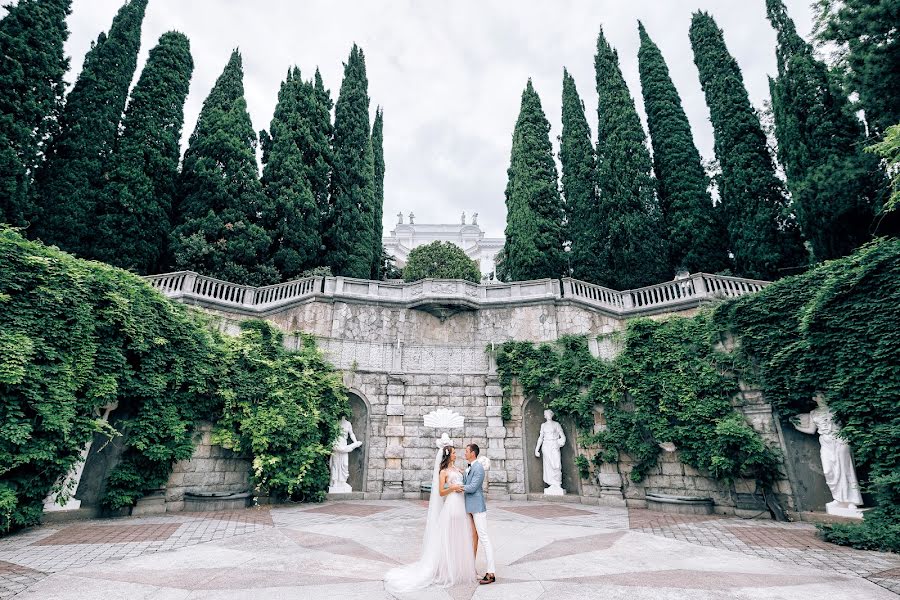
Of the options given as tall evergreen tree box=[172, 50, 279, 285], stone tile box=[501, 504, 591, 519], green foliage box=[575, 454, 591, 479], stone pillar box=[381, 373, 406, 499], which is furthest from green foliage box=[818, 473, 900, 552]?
tall evergreen tree box=[172, 50, 279, 285]

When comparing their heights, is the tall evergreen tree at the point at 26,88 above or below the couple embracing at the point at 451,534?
above

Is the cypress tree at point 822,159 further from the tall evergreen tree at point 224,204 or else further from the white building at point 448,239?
the white building at point 448,239

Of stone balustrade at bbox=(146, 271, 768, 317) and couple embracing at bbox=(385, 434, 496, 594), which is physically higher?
stone balustrade at bbox=(146, 271, 768, 317)

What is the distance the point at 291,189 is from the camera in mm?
19062

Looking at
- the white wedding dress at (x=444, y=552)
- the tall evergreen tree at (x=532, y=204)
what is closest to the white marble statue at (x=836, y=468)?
the white wedding dress at (x=444, y=552)

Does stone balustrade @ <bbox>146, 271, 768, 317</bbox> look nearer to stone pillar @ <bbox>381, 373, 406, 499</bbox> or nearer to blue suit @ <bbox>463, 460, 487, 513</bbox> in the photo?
stone pillar @ <bbox>381, 373, 406, 499</bbox>

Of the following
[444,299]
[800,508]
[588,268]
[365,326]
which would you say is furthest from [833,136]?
[365,326]

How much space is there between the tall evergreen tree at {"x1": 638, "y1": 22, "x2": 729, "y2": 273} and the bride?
17.6 m

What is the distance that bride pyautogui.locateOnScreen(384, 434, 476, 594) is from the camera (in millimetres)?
4340

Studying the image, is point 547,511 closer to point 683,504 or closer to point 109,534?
point 683,504

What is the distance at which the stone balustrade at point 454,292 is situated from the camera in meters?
14.4

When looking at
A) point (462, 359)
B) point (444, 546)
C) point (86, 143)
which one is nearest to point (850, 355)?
point (444, 546)

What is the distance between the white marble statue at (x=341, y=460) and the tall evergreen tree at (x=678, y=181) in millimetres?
15760

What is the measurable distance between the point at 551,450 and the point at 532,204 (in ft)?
45.4
